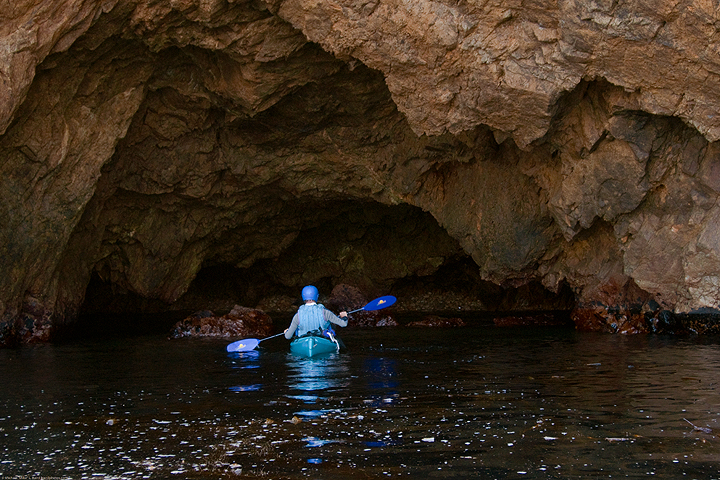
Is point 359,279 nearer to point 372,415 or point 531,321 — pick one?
point 531,321

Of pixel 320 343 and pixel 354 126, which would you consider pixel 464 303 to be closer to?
pixel 354 126

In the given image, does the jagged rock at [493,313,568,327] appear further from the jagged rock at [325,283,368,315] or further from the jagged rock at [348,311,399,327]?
the jagged rock at [325,283,368,315]

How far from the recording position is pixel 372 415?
6.23m

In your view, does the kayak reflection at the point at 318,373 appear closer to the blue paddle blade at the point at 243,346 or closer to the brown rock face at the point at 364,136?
the blue paddle blade at the point at 243,346

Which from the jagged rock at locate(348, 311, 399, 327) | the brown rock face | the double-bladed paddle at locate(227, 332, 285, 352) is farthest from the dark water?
the jagged rock at locate(348, 311, 399, 327)

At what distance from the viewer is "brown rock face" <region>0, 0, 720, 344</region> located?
10914mm

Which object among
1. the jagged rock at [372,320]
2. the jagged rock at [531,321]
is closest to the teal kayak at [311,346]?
the jagged rock at [372,320]

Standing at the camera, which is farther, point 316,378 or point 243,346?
point 243,346

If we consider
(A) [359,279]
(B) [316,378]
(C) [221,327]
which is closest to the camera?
(B) [316,378]

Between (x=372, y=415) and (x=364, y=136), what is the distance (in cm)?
1091

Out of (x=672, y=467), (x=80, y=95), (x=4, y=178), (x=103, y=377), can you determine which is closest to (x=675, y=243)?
(x=672, y=467)

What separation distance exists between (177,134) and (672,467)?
44.4 ft

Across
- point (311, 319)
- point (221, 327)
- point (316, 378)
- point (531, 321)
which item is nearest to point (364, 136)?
point (221, 327)

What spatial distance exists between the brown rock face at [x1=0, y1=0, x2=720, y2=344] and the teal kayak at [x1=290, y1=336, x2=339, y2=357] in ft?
14.3
